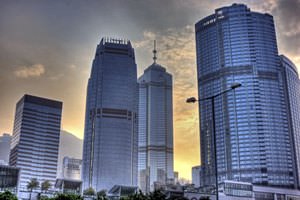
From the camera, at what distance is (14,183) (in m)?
149

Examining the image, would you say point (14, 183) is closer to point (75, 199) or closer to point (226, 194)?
point (226, 194)

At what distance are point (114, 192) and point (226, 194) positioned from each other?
58.6 m

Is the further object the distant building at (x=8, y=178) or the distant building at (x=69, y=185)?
the distant building at (x=69, y=185)

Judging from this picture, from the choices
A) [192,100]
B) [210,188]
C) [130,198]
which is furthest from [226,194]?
[192,100]

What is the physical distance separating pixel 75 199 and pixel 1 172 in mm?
110860

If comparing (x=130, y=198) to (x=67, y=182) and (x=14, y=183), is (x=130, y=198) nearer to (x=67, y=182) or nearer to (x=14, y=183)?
(x=14, y=183)

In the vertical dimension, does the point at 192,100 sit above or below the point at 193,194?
above

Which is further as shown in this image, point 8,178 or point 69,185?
point 69,185

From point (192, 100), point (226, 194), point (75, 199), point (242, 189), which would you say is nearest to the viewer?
point (192, 100)

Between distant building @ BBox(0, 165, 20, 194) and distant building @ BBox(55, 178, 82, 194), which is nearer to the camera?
distant building @ BBox(0, 165, 20, 194)

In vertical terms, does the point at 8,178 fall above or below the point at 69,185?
above

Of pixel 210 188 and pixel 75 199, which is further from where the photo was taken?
pixel 210 188

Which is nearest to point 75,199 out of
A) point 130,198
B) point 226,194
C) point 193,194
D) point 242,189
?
point 130,198

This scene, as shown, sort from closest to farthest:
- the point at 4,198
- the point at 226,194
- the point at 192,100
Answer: the point at 192,100 → the point at 4,198 → the point at 226,194
